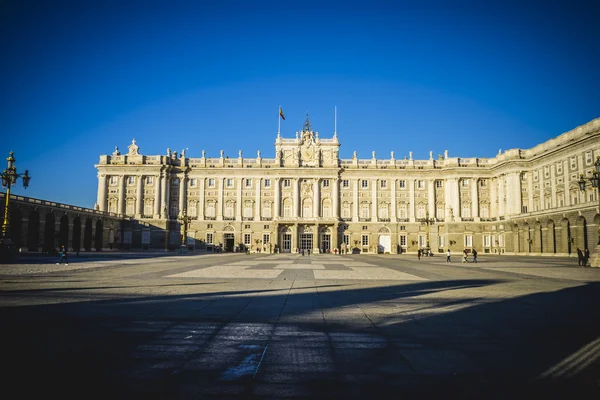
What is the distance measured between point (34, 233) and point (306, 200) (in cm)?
4297

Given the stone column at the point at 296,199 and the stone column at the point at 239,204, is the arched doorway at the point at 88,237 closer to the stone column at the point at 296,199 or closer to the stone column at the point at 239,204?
the stone column at the point at 239,204

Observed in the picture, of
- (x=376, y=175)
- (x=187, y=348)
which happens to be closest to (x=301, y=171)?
(x=376, y=175)

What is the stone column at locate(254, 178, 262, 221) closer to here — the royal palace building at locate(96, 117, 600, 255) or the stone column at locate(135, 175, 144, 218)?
the royal palace building at locate(96, 117, 600, 255)

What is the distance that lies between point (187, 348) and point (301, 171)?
71.0 meters

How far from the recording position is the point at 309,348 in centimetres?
670

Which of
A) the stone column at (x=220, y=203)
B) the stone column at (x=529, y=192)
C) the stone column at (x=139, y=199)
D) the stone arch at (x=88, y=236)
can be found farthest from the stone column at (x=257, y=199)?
the stone column at (x=529, y=192)

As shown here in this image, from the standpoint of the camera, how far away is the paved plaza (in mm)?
4871

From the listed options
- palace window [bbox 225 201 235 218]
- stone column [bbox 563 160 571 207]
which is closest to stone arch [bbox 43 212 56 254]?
palace window [bbox 225 201 235 218]

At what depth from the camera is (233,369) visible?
18.2ft

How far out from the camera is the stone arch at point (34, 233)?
49938 mm

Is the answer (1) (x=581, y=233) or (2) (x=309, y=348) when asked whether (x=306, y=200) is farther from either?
(2) (x=309, y=348)

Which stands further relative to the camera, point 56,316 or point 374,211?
point 374,211

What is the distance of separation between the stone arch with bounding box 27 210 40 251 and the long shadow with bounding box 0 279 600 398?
4657cm

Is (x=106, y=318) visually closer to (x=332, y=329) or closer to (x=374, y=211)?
(x=332, y=329)
